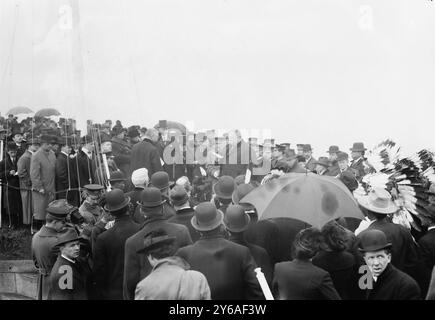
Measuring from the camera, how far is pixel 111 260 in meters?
6.67

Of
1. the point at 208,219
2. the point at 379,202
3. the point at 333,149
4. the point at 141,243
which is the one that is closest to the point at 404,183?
the point at 379,202

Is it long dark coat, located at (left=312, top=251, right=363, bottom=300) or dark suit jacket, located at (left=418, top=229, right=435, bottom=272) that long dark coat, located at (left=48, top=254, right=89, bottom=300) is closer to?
long dark coat, located at (left=312, top=251, right=363, bottom=300)

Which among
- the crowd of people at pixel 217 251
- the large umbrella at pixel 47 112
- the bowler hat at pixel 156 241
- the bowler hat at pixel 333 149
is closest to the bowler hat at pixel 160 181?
the crowd of people at pixel 217 251

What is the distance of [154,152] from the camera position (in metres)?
10.8

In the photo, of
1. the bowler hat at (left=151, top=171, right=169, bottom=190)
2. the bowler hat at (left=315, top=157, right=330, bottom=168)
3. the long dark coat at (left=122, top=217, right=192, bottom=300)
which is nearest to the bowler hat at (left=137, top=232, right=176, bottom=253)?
the long dark coat at (left=122, top=217, right=192, bottom=300)

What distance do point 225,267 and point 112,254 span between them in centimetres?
144

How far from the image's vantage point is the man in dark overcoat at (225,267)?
5.71 metres

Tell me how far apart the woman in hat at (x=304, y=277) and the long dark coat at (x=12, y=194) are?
705cm

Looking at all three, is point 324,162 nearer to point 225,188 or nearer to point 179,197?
point 225,188

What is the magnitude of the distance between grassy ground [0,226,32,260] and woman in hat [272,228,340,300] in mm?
5694

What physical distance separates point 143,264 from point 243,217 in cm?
103

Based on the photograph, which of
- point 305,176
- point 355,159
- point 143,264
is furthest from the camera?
point 355,159

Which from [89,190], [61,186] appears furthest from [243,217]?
[61,186]
